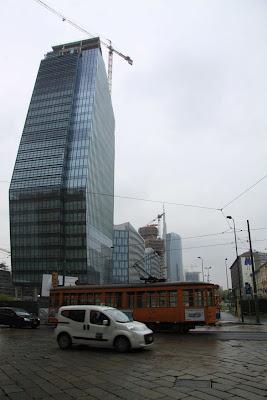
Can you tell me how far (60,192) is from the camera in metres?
110

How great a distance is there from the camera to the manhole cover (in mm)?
Result: 8087

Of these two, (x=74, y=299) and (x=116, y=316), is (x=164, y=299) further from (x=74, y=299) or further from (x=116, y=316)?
(x=116, y=316)

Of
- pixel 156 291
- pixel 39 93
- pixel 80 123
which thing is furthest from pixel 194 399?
pixel 39 93

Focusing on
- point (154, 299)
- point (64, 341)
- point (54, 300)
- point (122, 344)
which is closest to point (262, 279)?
point (54, 300)

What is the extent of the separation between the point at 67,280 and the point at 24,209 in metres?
57.3

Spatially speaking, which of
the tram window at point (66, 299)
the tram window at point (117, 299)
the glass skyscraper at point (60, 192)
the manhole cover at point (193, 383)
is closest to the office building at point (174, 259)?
the glass skyscraper at point (60, 192)

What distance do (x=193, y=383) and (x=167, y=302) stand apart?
54.1 ft

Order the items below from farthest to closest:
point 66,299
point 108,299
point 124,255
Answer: point 124,255 → point 66,299 → point 108,299

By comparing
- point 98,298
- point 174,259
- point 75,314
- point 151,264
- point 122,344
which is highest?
point 174,259

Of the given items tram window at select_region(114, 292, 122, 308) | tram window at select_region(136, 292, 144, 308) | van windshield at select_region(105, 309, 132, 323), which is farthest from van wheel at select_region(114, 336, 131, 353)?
tram window at select_region(114, 292, 122, 308)

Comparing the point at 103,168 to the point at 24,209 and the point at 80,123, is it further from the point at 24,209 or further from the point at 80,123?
the point at 24,209

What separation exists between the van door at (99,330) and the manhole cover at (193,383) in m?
5.62

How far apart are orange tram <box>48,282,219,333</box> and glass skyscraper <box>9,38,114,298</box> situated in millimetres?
Answer: 79479

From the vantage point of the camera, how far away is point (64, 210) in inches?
4358
